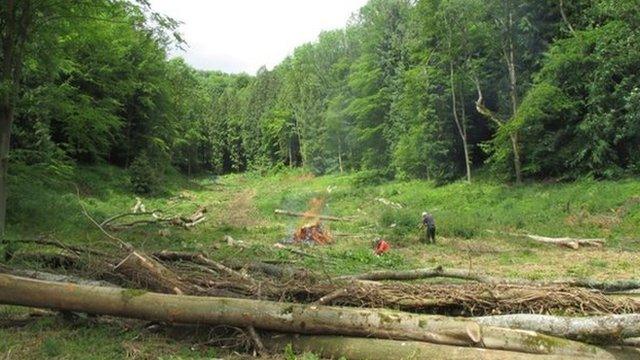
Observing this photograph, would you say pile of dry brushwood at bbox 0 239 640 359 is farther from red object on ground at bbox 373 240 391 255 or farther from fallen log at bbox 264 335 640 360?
red object on ground at bbox 373 240 391 255

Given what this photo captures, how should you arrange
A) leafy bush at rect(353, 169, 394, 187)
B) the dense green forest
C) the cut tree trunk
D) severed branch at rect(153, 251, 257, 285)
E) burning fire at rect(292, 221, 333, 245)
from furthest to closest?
leafy bush at rect(353, 169, 394, 187) < burning fire at rect(292, 221, 333, 245) < the cut tree trunk < the dense green forest < severed branch at rect(153, 251, 257, 285)

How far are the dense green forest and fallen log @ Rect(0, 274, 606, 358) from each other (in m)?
8.81

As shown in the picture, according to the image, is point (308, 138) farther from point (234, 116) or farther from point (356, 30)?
point (234, 116)

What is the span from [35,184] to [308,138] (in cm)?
4788

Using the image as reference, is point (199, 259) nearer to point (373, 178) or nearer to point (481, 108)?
point (481, 108)

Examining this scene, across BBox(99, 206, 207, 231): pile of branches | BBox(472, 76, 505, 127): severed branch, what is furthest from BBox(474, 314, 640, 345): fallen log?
BBox(472, 76, 505, 127): severed branch

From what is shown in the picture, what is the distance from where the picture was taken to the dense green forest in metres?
17.2

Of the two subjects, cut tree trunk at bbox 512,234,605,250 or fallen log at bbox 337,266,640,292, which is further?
cut tree trunk at bbox 512,234,605,250

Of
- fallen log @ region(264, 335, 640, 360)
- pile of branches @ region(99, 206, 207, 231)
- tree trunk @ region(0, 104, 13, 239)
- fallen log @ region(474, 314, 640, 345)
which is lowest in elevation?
pile of branches @ region(99, 206, 207, 231)

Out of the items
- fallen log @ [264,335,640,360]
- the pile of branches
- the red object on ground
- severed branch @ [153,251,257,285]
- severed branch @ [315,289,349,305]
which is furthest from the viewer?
the pile of branches

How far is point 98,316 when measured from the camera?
772cm

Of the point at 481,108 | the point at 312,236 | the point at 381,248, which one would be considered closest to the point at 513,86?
the point at 481,108

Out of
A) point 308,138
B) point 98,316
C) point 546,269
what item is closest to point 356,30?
point 308,138

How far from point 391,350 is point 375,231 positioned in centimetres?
1584
